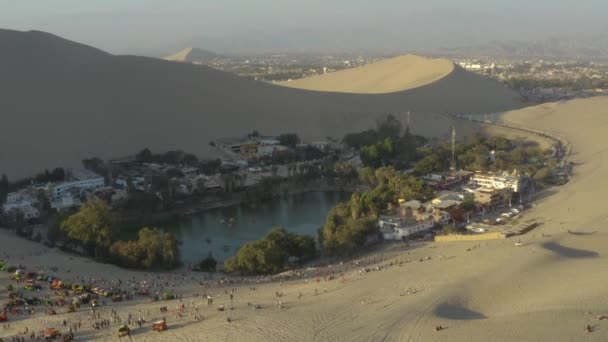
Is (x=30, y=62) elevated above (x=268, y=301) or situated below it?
above

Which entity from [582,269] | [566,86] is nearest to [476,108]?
[566,86]

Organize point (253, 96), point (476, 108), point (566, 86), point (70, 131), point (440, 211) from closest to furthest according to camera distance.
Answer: point (440, 211) → point (70, 131) → point (253, 96) → point (476, 108) → point (566, 86)

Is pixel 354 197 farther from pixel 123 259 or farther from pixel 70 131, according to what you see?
pixel 70 131

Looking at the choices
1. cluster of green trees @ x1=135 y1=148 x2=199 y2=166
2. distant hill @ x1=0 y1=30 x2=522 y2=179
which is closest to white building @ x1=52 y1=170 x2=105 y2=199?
distant hill @ x1=0 y1=30 x2=522 y2=179

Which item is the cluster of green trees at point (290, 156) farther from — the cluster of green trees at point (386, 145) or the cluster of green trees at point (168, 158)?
the cluster of green trees at point (168, 158)

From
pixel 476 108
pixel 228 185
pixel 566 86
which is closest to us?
pixel 228 185

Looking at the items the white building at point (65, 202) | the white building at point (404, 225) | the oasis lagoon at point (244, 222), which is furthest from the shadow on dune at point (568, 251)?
the white building at point (65, 202)

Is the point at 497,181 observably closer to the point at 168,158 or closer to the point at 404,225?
the point at 404,225
